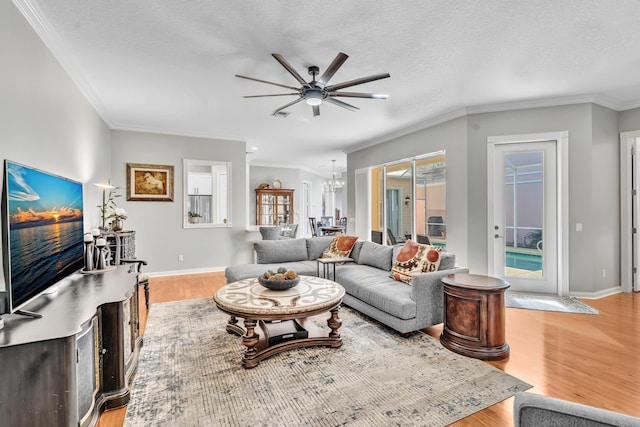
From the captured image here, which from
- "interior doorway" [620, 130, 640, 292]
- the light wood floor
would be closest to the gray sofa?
the light wood floor

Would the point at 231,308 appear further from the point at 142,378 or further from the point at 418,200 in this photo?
the point at 418,200

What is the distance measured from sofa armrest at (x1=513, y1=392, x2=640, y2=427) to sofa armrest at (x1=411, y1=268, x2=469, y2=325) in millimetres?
2206

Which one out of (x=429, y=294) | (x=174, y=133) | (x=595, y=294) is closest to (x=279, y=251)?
(x=429, y=294)

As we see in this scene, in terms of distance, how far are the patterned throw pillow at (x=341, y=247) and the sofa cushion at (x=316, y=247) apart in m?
0.20

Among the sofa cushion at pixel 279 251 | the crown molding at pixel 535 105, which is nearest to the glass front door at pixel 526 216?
the crown molding at pixel 535 105

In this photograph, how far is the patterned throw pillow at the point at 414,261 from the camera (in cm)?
334

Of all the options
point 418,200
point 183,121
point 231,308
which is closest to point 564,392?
point 231,308

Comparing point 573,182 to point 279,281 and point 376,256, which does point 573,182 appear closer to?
point 376,256

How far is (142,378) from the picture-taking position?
91.6 inches

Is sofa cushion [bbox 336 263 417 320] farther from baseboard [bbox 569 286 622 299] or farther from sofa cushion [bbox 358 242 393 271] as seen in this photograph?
baseboard [bbox 569 286 622 299]

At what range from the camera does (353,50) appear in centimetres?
294

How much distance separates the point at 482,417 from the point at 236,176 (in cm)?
561

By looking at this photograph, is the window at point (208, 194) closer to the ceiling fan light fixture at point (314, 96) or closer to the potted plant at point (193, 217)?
the potted plant at point (193, 217)

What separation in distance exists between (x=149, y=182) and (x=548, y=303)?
661 cm
